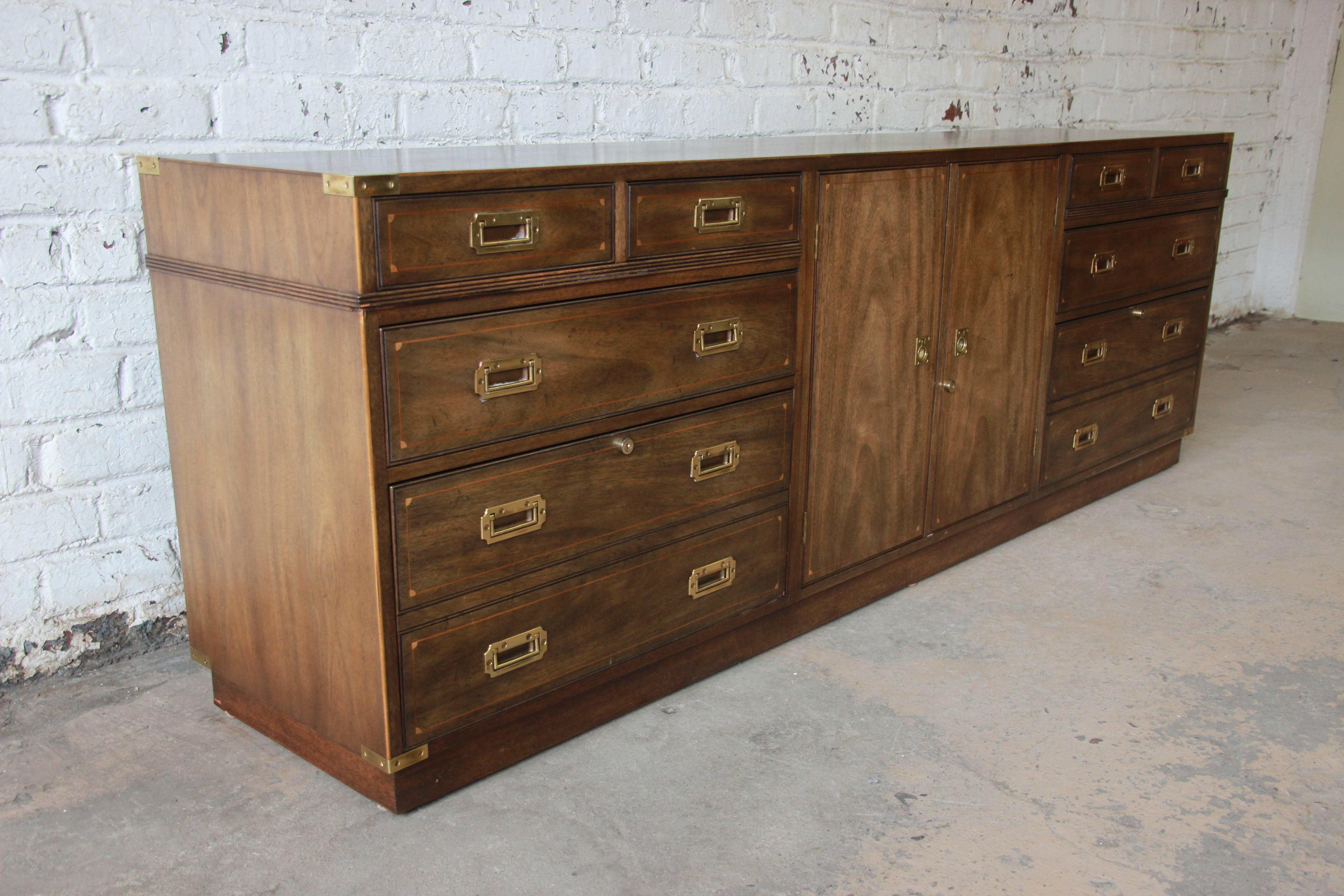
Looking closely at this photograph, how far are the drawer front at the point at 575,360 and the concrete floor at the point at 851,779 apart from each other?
1.87 ft

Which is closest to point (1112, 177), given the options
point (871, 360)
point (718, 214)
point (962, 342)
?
point (962, 342)

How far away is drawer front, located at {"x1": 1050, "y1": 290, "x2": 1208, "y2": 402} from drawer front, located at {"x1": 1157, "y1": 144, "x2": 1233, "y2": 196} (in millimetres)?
298

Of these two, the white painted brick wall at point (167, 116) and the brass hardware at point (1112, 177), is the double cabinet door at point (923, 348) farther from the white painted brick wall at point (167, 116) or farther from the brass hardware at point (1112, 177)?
the white painted brick wall at point (167, 116)

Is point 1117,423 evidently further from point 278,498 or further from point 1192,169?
point 278,498

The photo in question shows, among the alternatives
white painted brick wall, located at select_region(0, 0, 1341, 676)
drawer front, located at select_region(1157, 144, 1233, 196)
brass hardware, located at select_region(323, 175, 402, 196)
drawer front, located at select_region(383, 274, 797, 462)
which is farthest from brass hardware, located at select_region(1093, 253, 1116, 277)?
brass hardware, located at select_region(323, 175, 402, 196)

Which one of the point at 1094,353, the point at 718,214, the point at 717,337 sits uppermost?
the point at 718,214

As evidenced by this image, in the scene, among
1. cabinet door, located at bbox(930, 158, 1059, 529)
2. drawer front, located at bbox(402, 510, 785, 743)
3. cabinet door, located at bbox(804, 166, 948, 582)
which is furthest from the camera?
cabinet door, located at bbox(930, 158, 1059, 529)

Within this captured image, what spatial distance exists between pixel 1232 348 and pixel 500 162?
13.3ft

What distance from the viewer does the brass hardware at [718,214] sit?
1891mm

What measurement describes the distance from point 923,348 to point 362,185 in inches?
52.9

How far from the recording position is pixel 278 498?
5.69 ft

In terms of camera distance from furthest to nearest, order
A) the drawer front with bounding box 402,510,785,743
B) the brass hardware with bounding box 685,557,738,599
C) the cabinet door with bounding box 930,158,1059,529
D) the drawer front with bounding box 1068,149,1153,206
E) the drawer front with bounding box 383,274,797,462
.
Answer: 1. the drawer front with bounding box 1068,149,1153,206
2. the cabinet door with bounding box 930,158,1059,529
3. the brass hardware with bounding box 685,557,738,599
4. the drawer front with bounding box 402,510,785,743
5. the drawer front with bounding box 383,274,797,462

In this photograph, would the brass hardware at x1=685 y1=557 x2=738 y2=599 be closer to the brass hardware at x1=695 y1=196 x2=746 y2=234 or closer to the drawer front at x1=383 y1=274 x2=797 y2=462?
the drawer front at x1=383 y1=274 x2=797 y2=462

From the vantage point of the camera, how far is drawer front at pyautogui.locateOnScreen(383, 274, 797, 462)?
5.18 ft
